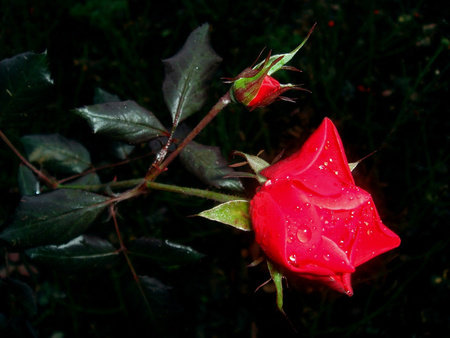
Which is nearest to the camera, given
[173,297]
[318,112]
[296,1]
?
[173,297]

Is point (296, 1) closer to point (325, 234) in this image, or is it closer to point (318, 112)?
point (318, 112)

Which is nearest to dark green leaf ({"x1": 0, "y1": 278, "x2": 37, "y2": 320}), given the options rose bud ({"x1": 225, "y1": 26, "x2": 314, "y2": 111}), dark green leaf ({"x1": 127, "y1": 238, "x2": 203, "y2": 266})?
dark green leaf ({"x1": 127, "y1": 238, "x2": 203, "y2": 266})

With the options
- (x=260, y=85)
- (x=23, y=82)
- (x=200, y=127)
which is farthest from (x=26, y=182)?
(x=260, y=85)

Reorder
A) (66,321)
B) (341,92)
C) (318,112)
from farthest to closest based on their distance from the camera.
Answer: (341,92)
(318,112)
(66,321)

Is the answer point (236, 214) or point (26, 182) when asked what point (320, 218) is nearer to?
point (236, 214)

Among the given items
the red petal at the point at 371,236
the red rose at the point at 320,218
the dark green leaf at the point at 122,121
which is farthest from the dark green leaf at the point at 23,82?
the red petal at the point at 371,236

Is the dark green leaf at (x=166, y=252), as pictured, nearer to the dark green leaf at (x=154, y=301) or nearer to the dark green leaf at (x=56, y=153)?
the dark green leaf at (x=154, y=301)

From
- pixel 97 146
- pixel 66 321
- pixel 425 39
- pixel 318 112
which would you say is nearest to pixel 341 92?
pixel 318 112
